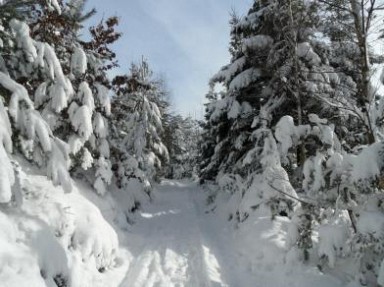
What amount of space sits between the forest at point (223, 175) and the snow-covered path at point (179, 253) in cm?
6

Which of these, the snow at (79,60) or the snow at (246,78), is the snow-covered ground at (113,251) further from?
the snow at (246,78)

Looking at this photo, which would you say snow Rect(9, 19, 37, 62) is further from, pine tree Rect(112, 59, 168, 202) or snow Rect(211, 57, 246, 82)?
snow Rect(211, 57, 246, 82)

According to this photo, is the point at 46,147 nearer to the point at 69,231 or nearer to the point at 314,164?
the point at 69,231

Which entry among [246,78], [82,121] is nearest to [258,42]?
[246,78]

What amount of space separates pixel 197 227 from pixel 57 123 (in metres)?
6.07

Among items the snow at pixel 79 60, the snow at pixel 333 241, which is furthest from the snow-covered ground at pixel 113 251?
the snow at pixel 79 60

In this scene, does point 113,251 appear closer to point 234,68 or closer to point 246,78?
point 246,78

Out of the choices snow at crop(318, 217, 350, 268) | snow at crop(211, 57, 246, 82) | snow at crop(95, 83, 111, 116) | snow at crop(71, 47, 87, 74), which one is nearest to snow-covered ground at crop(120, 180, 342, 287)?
snow at crop(318, 217, 350, 268)

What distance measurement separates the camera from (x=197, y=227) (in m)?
14.4

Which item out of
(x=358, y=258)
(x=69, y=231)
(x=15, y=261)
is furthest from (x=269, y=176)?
(x=15, y=261)

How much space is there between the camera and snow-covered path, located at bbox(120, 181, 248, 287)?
28.0 feet

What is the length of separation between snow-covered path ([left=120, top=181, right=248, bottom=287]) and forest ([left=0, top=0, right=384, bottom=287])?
6 cm

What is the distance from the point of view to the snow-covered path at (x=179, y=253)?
8.55m

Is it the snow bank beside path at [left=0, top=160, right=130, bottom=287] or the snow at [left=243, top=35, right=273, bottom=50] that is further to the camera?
the snow at [left=243, top=35, right=273, bottom=50]
